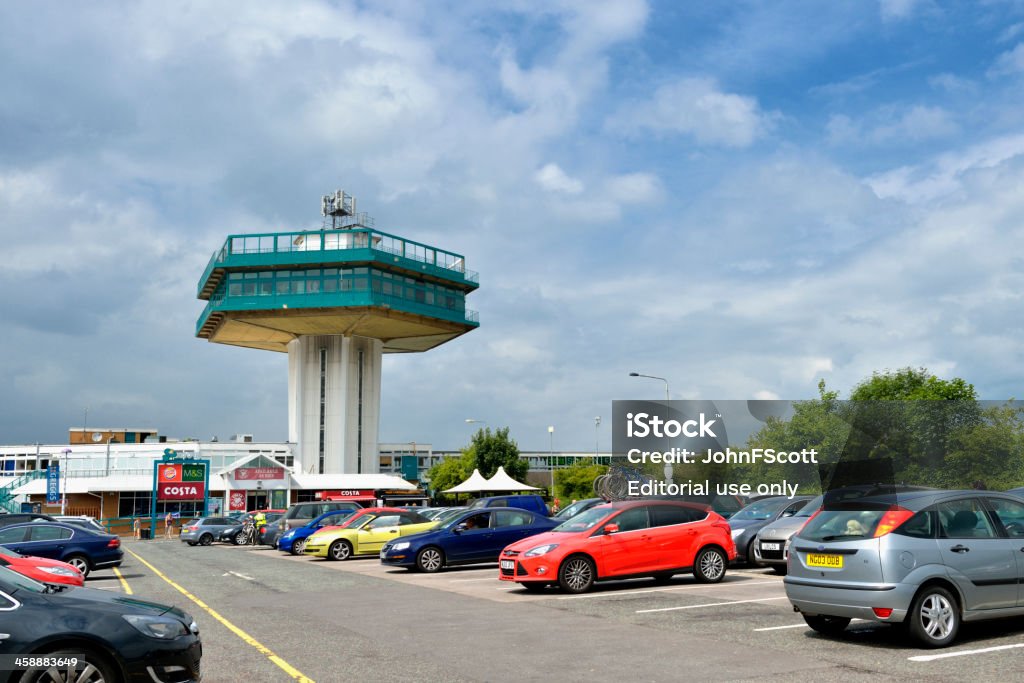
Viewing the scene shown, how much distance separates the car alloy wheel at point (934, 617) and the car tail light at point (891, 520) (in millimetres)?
694

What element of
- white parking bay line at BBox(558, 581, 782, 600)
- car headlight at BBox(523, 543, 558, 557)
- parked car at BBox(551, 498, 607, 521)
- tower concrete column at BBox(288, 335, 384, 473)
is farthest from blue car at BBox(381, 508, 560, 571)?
tower concrete column at BBox(288, 335, 384, 473)

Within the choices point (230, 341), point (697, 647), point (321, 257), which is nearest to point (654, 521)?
point (697, 647)

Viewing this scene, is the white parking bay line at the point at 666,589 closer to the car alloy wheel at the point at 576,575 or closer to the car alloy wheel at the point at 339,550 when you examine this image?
the car alloy wheel at the point at 576,575

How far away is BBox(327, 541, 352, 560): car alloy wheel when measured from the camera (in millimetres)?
26406

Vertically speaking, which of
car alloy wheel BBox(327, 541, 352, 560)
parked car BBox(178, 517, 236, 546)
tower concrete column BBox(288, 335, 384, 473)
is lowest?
parked car BBox(178, 517, 236, 546)

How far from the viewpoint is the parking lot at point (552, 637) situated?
8555 millimetres

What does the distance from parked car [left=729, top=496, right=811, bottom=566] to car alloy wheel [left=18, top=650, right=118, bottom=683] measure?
1448 centimetres

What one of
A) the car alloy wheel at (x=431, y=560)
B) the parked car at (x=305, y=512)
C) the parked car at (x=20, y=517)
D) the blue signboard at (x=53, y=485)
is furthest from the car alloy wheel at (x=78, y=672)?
the blue signboard at (x=53, y=485)

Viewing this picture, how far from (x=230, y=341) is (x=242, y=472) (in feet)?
103

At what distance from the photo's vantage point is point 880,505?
9.77m

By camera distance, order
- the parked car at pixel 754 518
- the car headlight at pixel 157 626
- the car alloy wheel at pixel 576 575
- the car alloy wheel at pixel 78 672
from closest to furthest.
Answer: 1. the car alloy wheel at pixel 78 672
2. the car headlight at pixel 157 626
3. the car alloy wheel at pixel 576 575
4. the parked car at pixel 754 518

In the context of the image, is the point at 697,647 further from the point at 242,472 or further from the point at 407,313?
the point at 407,313

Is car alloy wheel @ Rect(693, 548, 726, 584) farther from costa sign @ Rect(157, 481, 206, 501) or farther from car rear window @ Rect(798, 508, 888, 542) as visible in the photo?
costa sign @ Rect(157, 481, 206, 501)

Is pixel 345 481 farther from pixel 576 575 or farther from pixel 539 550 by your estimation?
pixel 576 575
